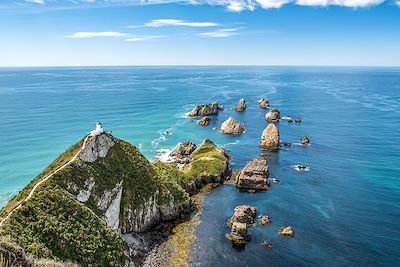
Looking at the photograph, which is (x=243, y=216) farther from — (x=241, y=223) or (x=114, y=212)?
(x=114, y=212)

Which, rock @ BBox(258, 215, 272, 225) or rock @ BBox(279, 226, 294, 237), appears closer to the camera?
rock @ BBox(279, 226, 294, 237)

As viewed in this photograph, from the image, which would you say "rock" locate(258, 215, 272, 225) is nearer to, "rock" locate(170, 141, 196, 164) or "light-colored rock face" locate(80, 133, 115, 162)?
"light-colored rock face" locate(80, 133, 115, 162)

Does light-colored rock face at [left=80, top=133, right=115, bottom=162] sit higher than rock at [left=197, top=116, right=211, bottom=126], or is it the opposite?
light-colored rock face at [left=80, top=133, right=115, bottom=162]

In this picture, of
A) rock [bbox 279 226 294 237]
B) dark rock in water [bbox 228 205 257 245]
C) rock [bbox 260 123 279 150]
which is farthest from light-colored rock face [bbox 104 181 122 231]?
rock [bbox 260 123 279 150]

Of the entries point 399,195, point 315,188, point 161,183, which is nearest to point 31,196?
point 161,183

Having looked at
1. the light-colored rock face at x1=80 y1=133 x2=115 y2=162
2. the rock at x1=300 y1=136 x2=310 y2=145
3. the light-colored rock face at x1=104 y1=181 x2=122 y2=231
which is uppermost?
the light-colored rock face at x1=80 y1=133 x2=115 y2=162

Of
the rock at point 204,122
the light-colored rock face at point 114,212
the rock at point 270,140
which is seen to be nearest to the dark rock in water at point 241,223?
the light-colored rock face at point 114,212

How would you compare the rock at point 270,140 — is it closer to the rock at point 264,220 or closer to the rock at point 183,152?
the rock at point 183,152
